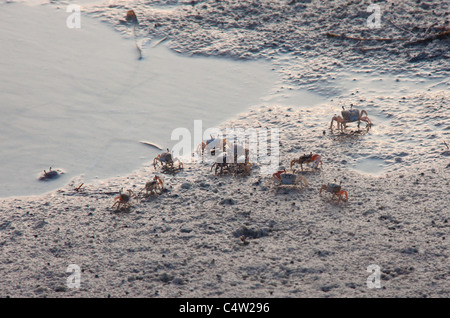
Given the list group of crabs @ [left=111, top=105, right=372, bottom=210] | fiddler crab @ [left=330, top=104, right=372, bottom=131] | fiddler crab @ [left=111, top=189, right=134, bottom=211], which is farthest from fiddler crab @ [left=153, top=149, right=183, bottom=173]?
fiddler crab @ [left=330, top=104, right=372, bottom=131]

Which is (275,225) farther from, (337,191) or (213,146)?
(213,146)

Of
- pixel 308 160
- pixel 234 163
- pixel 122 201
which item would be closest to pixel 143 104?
pixel 234 163

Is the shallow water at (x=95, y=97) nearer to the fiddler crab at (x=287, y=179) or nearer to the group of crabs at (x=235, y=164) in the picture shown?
the group of crabs at (x=235, y=164)

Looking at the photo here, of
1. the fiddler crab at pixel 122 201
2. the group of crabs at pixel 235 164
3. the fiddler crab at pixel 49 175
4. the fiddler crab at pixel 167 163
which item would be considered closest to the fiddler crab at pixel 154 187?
the group of crabs at pixel 235 164

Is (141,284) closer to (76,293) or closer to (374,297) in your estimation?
(76,293)

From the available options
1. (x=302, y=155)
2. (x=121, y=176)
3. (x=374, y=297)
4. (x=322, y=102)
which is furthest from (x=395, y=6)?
(x=374, y=297)

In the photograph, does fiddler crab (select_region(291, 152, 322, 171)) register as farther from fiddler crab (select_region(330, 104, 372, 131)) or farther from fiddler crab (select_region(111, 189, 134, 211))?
fiddler crab (select_region(111, 189, 134, 211))

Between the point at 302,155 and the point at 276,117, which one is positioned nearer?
the point at 302,155
